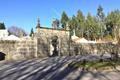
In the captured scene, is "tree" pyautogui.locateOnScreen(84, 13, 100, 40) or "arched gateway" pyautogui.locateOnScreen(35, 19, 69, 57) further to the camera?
"tree" pyautogui.locateOnScreen(84, 13, 100, 40)

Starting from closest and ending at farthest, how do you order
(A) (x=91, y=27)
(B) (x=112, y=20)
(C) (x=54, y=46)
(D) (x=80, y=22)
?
(C) (x=54, y=46) < (A) (x=91, y=27) < (B) (x=112, y=20) < (D) (x=80, y=22)

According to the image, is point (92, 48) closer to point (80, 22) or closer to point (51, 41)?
point (51, 41)

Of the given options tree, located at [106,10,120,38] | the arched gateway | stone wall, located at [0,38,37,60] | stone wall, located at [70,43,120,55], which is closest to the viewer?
stone wall, located at [0,38,37,60]

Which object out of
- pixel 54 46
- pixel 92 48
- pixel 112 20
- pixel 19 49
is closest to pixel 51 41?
pixel 54 46

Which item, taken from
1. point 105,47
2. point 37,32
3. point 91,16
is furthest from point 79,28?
point 37,32

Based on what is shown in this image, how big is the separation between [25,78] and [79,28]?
260 ft

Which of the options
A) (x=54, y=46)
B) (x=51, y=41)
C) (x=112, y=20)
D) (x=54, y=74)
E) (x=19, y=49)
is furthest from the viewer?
(x=112, y=20)

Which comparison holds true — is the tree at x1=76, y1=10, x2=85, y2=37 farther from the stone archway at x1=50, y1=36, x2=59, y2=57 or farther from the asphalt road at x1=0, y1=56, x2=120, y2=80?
the asphalt road at x1=0, y1=56, x2=120, y2=80

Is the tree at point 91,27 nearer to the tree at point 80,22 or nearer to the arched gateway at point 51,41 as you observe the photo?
the tree at point 80,22

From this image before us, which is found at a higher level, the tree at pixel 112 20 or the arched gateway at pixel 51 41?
the tree at pixel 112 20

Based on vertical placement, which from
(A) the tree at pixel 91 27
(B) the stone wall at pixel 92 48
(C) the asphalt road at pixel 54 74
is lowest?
(C) the asphalt road at pixel 54 74

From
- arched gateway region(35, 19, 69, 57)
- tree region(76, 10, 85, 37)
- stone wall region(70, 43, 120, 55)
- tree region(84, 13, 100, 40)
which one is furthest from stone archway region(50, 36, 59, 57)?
tree region(76, 10, 85, 37)

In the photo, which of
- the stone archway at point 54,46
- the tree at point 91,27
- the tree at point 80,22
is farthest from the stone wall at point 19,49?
the tree at point 80,22

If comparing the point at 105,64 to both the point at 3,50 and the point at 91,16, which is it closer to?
the point at 3,50
